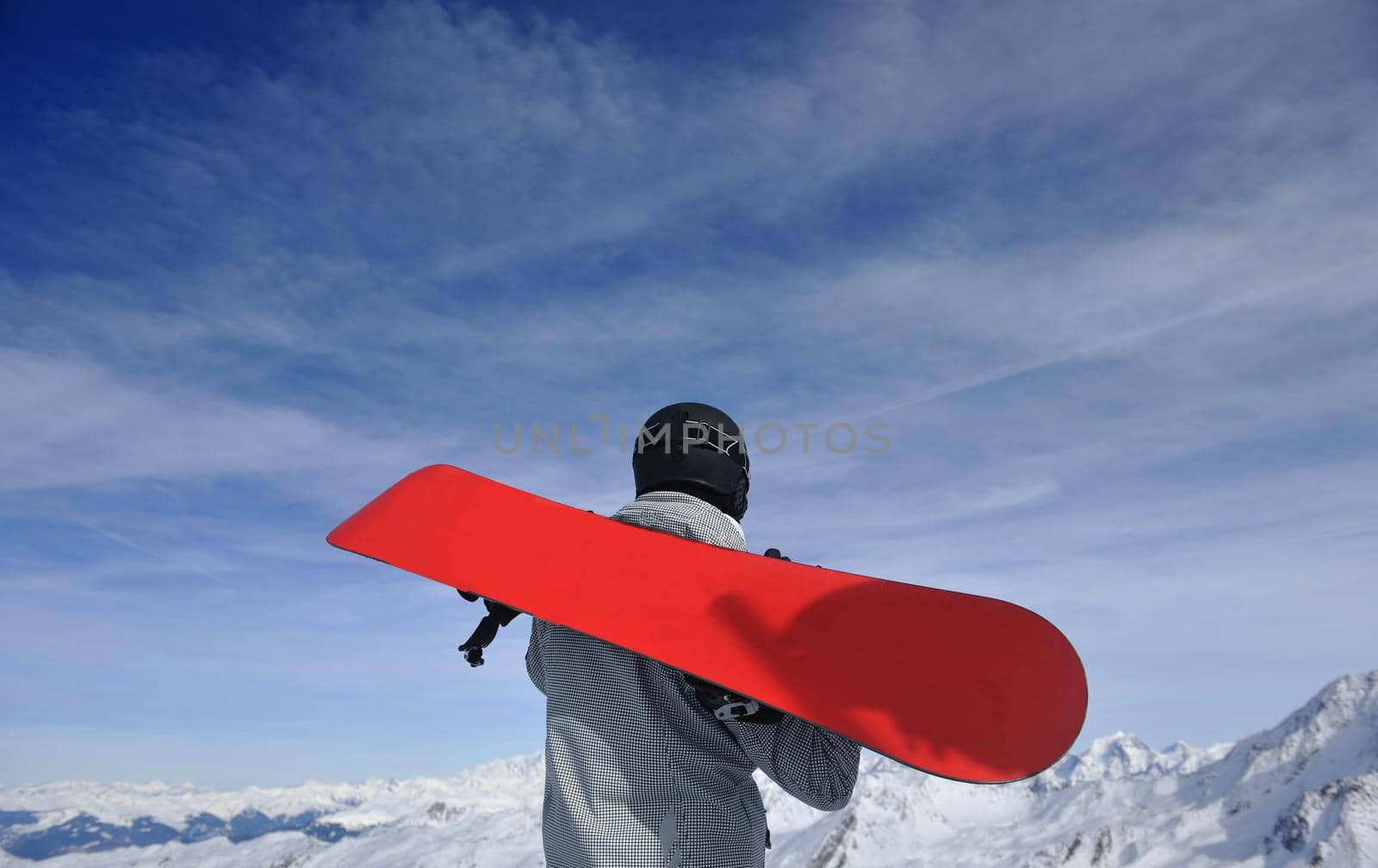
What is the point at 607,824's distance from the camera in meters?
4.07

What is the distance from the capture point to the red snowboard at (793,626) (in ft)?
13.8

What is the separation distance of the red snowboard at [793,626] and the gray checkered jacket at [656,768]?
0.20 m

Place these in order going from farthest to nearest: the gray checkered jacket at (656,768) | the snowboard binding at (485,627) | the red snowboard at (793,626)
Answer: the snowboard binding at (485,627), the red snowboard at (793,626), the gray checkered jacket at (656,768)

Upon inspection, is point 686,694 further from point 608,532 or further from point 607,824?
point 608,532

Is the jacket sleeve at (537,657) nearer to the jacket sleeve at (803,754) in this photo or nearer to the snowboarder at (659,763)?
the snowboarder at (659,763)

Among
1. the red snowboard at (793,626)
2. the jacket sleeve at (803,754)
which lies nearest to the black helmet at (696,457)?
the red snowboard at (793,626)

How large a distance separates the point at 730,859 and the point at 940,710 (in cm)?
123

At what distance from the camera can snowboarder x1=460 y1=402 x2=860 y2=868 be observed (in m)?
4.08

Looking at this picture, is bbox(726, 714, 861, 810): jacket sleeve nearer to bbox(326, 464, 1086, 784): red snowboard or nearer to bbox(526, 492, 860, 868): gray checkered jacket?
bbox(526, 492, 860, 868): gray checkered jacket

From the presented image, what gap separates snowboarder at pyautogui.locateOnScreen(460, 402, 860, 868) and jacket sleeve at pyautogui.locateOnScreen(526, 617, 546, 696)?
0.16 meters

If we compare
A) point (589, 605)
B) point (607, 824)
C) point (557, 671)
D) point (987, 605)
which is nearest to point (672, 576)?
point (589, 605)

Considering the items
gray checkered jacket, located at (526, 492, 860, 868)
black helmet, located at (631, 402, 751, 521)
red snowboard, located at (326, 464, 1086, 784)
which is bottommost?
gray checkered jacket, located at (526, 492, 860, 868)

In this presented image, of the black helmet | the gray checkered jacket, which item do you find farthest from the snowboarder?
the black helmet

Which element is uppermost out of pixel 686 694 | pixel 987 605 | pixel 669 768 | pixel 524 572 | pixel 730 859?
pixel 524 572
